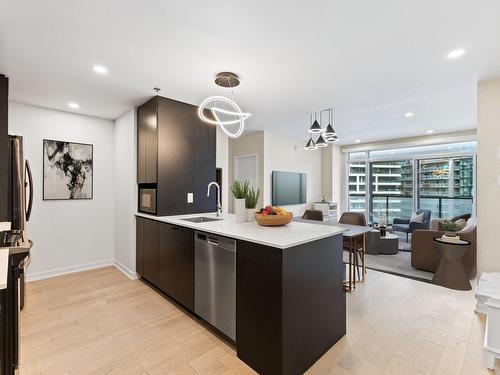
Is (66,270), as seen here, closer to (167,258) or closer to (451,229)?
(167,258)

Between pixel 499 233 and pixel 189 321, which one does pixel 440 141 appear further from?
pixel 189 321

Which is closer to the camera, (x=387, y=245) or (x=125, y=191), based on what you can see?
(x=125, y=191)

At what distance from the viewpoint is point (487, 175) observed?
2795 millimetres

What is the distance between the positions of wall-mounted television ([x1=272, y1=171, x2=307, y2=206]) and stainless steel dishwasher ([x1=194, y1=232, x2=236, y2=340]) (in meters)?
3.85

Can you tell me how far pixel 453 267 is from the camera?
10.7 feet

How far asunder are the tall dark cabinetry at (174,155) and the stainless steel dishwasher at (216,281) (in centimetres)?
120

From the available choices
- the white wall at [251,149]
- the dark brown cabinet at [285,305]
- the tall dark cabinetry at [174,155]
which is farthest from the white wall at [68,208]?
the dark brown cabinet at [285,305]

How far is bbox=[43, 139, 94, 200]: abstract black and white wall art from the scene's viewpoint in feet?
12.2

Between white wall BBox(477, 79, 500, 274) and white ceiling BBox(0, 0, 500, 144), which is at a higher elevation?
white ceiling BBox(0, 0, 500, 144)

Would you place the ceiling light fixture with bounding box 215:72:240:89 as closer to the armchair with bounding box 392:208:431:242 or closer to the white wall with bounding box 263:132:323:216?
the white wall with bounding box 263:132:323:216

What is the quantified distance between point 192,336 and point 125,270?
2154 millimetres

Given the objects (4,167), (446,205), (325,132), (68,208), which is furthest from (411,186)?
(4,167)

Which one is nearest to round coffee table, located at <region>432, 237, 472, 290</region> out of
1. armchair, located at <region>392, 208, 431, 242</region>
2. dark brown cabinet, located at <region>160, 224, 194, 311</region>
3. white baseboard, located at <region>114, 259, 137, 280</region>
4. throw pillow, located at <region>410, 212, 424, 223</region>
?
armchair, located at <region>392, 208, 431, 242</region>

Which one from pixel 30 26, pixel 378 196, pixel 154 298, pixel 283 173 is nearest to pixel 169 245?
pixel 154 298
